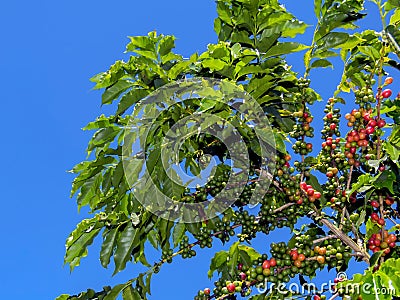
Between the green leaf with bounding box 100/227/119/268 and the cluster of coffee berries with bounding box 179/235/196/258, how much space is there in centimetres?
43

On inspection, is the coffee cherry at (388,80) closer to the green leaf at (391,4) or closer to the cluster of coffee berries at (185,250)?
the green leaf at (391,4)

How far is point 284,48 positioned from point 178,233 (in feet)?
4.43

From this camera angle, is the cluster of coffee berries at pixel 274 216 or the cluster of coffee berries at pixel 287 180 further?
the cluster of coffee berries at pixel 274 216

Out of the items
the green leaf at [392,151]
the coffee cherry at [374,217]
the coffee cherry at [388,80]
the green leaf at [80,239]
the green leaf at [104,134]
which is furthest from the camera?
the green leaf at [80,239]

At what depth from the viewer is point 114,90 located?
9.44 ft

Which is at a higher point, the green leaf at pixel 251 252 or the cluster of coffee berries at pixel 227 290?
the green leaf at pixel 251 252

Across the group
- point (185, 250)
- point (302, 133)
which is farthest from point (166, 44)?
point (185, 250)

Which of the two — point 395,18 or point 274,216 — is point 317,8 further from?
point 274,216

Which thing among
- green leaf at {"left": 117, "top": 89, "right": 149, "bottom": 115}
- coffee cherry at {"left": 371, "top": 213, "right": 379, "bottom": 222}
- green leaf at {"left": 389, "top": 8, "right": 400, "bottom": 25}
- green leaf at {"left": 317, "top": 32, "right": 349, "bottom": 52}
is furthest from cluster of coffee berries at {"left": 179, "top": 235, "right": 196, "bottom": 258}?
green leaf at {"left": 389, "top": 8, "right": 400, "bottom": 25}

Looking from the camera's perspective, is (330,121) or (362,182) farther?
(330,121)

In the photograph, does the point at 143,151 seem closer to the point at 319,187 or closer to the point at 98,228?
the point at 98,228

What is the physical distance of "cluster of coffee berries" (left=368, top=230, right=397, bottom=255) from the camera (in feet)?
9.21

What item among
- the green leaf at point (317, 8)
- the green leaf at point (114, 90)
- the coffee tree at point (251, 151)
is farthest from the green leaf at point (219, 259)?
the green leaf at point (317, 8)

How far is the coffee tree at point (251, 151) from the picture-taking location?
2.74 metres
